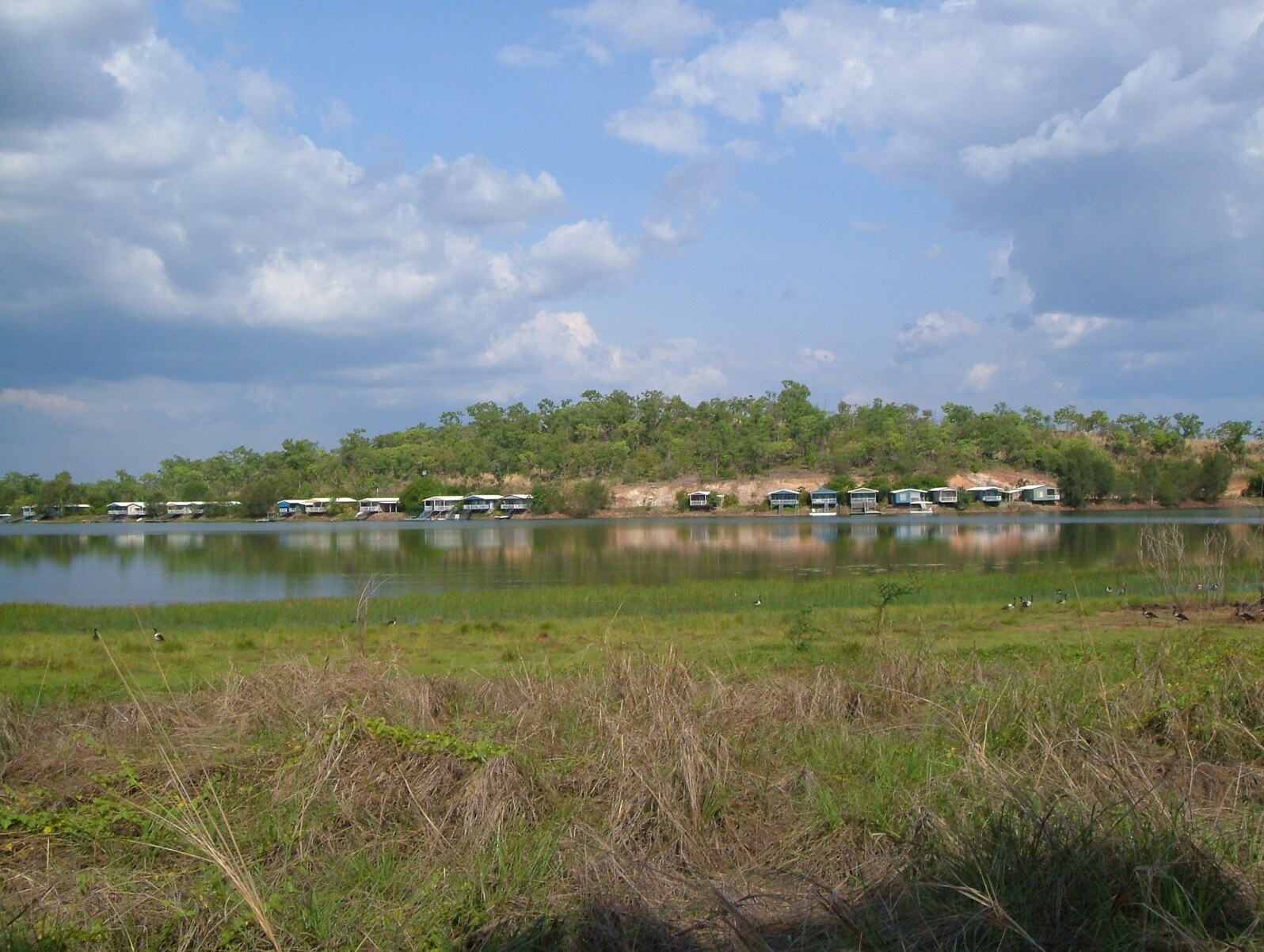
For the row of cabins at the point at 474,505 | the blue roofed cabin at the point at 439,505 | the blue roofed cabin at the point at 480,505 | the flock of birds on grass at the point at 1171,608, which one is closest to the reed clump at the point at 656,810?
the flock of birds on grass at the point at 1171,608

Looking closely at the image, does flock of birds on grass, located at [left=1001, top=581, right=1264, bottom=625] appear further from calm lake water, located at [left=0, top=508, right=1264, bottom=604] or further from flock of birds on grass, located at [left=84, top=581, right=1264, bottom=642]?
calm lake water, located at [left=0, top=508, right=1264, bottom=604]

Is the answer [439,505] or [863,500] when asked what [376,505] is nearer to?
[439,505]

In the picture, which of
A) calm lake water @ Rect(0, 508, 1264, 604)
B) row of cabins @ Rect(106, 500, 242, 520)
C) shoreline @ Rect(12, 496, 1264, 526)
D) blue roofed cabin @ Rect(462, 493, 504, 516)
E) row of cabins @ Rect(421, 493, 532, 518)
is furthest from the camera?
row of cabins @ Rect(106, 500, 242, 520)

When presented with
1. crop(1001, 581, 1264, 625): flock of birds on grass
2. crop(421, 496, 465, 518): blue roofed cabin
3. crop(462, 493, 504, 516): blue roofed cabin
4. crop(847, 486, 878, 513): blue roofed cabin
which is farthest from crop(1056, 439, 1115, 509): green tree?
crop(1001, 581, 1264, 625): flock of birds on grass

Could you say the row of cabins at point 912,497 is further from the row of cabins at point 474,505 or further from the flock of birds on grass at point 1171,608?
the flock of birds on grass at point 1171,608

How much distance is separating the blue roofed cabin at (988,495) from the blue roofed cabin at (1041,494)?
110 inches

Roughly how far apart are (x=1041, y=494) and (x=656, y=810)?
118 metres

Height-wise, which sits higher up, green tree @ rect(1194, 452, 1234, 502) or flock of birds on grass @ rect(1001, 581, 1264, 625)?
green tree @ rect(1194, 452, 1234, 502)

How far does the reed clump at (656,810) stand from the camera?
4.91 metres

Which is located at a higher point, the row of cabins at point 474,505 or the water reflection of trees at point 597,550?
the row of cabins at point 474,505

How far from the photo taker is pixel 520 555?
51.0m

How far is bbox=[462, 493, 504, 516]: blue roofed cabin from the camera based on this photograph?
12306 cm

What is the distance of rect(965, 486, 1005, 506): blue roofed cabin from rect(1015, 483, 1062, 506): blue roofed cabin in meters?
2.78

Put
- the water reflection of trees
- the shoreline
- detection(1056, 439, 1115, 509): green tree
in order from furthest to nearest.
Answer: detection(1056, 439, 1115, 509): green tree < the shoreline < the water reflection of trees
